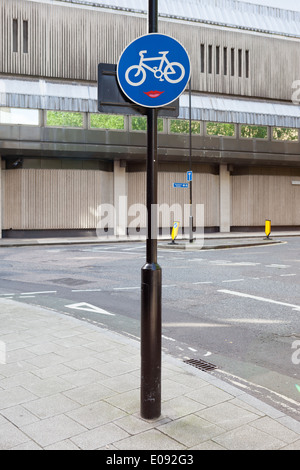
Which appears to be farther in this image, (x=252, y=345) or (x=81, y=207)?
(x=81, y=207)

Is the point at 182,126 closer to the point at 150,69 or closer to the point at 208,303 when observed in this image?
the point at 208,303

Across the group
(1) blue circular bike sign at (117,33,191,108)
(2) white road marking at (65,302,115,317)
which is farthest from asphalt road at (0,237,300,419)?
(1) blue circular bike sign at (117,33,191,108)

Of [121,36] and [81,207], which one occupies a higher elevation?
[121,36]

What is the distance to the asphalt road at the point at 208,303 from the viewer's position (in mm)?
5512

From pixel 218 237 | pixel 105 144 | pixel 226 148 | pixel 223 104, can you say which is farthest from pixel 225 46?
pixel 218 237

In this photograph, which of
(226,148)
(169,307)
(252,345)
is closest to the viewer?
(252,345)

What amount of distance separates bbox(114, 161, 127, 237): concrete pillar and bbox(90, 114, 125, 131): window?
2.65 metres

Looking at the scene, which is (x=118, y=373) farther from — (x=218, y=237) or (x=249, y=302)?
(x=218, y=237)

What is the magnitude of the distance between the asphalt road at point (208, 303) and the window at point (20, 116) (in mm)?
12622

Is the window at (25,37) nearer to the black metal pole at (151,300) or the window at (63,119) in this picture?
the window at (63,119)

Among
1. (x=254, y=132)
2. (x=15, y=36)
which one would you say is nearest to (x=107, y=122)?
(x=15, y=36)

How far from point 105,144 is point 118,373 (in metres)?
25.0

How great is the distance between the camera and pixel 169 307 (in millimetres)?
8680

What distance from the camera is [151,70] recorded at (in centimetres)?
389
